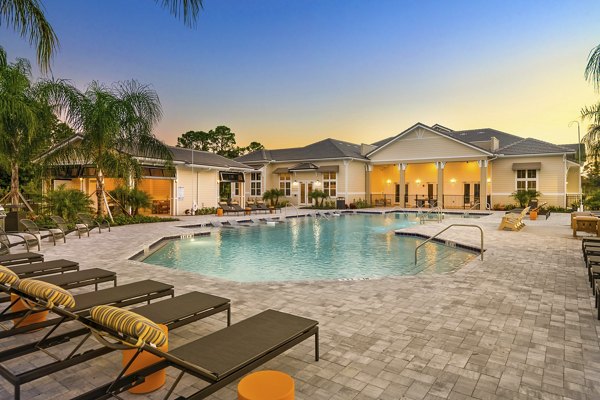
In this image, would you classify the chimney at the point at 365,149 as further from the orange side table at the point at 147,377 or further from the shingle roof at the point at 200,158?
the orange side table at the point at 147,377

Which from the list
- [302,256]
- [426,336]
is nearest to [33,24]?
[426,336]

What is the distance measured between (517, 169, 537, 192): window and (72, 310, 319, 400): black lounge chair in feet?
94.4

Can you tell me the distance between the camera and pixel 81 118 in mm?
14461

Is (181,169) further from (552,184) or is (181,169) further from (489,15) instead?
(552,184)

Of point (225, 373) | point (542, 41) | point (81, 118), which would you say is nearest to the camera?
point (225, 373)

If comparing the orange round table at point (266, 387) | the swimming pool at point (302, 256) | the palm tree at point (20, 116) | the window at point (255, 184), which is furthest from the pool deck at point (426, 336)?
the window at point (255, 184)

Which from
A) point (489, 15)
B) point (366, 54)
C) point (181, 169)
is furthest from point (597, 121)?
point (181, 169)

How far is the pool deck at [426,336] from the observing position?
2879mm

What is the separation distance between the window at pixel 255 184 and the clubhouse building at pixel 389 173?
0.33 ft

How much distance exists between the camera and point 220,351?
8.83 feet

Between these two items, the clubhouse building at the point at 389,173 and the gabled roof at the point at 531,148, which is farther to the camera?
the gabled roof at the point at 531,148

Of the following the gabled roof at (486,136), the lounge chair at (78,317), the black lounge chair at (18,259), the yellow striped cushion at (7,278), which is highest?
the gabled roof at (486,136)

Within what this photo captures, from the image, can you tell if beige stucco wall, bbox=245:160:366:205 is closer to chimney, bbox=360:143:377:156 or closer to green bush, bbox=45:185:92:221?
chimney, bbox=360:143:377:156

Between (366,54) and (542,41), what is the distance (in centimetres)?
896
